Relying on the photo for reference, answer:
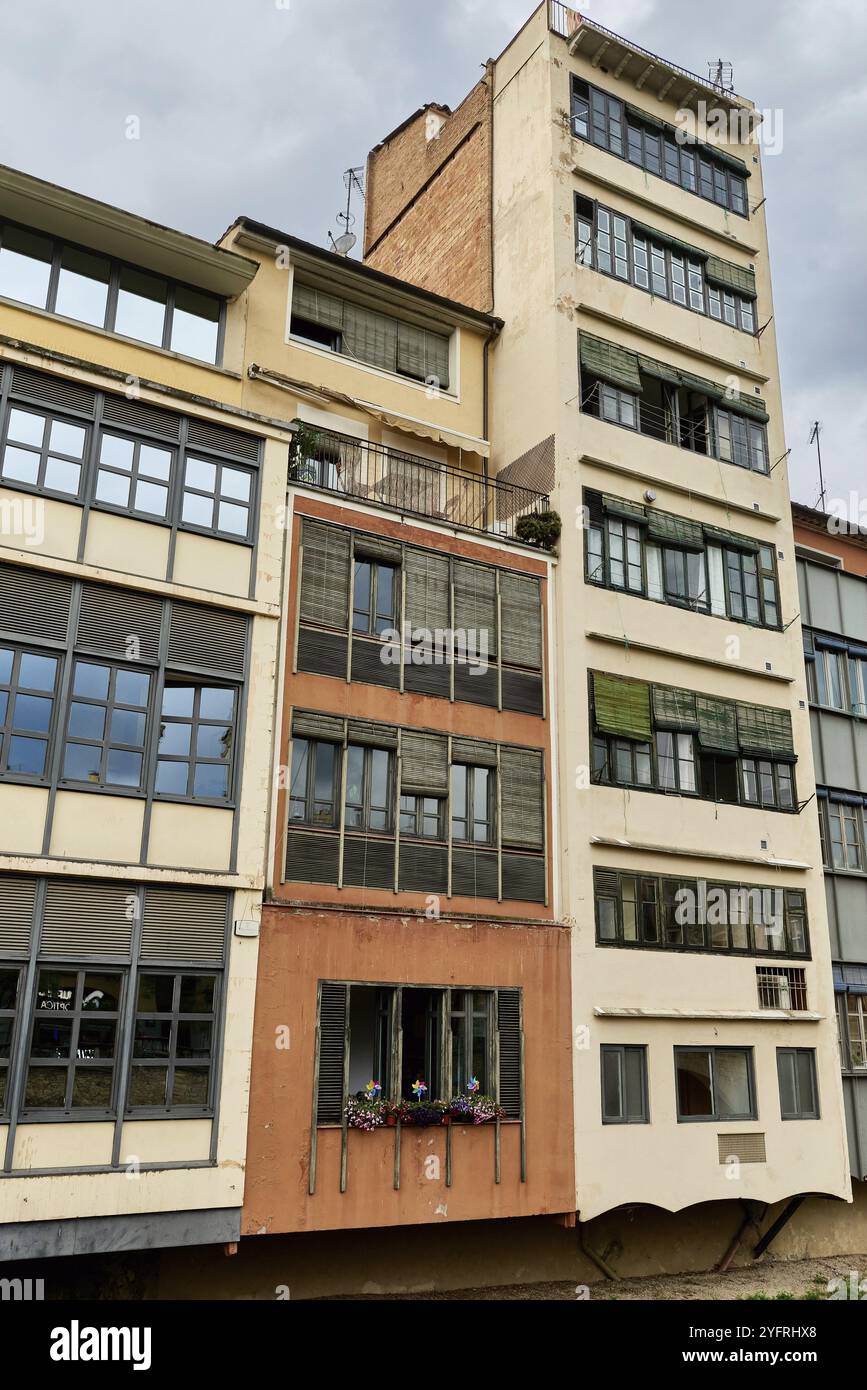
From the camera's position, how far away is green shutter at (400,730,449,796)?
1798 cm


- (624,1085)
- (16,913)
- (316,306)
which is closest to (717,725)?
(624,1085)

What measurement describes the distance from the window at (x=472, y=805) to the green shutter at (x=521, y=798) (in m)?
0.23

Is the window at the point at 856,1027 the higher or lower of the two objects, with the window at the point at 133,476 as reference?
lower

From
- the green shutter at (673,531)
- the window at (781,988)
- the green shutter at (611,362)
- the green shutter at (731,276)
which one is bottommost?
the window at (781,988)

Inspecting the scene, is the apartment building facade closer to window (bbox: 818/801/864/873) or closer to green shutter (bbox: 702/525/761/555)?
green shutter (bbox: 702/525/761/555)

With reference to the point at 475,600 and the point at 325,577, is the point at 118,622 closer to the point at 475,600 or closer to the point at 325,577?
the point at 325,577

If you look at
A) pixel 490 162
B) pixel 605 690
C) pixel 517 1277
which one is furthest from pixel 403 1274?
pixel 490 162

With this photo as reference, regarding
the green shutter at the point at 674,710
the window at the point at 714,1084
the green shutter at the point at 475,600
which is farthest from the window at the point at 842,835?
the green shutter at the point at 475,600

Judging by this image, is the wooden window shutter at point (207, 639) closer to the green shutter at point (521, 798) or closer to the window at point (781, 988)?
the green shutter at point (521, 798)

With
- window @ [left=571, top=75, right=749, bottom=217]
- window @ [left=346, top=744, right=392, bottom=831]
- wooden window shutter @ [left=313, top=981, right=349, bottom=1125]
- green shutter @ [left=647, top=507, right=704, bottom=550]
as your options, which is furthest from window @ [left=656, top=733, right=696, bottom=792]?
window @ [left=571, top=75, right=749, bottom=217]

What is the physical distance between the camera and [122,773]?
15.2 meters

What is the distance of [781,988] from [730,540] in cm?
881

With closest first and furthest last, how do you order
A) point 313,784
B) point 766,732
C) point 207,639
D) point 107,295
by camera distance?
point 207,639, point 313,784, point 107,295, point 766,732

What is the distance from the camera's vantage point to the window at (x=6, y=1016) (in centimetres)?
1355
